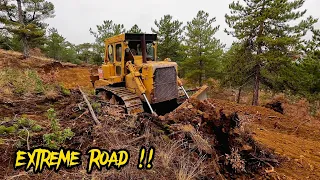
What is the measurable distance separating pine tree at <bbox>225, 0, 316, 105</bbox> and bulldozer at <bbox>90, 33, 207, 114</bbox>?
7590 millimetres

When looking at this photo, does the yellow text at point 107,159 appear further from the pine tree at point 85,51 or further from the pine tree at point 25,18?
the pine tree at point 85,51

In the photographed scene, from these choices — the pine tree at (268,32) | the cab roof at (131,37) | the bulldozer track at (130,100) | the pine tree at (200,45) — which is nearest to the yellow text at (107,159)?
the bulldozer track at (130,100)

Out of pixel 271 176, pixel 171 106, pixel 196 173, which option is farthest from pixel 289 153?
pixel 171 106

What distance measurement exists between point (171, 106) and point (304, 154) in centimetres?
403

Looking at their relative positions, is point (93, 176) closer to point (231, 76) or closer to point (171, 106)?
point (171, 106)

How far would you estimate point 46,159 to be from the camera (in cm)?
343

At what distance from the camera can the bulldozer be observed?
274 inches

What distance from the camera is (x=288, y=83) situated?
14.1 m

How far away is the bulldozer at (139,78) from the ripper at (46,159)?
2.82 metres

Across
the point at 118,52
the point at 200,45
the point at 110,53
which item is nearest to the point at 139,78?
the point at 118,52

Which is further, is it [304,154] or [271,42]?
[271,42]

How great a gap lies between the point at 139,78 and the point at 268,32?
1049cm

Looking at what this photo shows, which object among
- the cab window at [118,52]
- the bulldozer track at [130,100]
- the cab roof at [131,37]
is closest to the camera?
the bulldozer track at [130,100]

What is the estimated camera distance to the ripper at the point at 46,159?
3.29m
